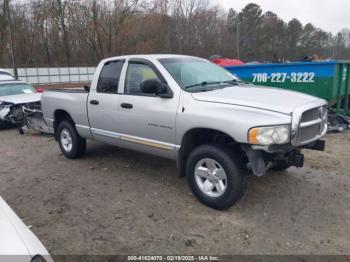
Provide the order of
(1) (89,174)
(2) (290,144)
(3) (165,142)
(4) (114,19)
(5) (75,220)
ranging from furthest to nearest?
(4) (114,19)
(1) (89,174)
(3) (165,142)
(5) (75,220)
(2) (290,144)

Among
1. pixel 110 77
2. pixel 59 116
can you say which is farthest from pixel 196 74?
pixel 59 116

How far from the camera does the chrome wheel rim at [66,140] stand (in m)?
6.25

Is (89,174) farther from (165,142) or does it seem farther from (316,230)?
(316,230)

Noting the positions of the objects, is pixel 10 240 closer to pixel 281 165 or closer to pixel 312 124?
pixel 312 124

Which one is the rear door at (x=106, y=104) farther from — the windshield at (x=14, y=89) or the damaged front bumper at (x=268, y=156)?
the windshield at (x=14, y=89)

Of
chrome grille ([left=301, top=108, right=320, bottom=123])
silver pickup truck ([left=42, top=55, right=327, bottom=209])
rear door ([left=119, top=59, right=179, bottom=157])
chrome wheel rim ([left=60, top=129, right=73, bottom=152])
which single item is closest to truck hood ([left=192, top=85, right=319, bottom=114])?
silver pickup truck ([left=42, top=55, right=327, bottom=209])

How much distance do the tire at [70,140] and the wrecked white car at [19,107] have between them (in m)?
2.86

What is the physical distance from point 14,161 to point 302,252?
227 inches

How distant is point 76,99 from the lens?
5.81 m

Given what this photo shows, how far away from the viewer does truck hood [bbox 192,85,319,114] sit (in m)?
3.54

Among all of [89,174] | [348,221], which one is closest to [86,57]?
[89,174]

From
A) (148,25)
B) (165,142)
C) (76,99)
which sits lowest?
(165,142)

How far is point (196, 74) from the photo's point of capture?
4.63 meters

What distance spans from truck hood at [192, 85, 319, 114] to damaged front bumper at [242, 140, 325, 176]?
43 cm
